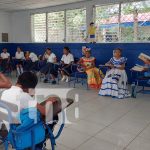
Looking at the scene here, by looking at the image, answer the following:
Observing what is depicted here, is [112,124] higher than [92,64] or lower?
lower

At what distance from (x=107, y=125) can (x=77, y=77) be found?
3.83 m

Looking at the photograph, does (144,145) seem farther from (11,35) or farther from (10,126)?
(11,35)

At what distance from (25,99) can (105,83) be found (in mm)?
3382

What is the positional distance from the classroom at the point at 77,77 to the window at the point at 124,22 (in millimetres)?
28

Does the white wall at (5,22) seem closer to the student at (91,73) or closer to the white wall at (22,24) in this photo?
the white wall at (22,24)

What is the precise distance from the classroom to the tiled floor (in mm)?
12

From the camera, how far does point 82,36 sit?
764 cm

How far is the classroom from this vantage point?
6.21 ft

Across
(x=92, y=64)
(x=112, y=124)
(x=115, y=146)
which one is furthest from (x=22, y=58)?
(x=115, y=146)

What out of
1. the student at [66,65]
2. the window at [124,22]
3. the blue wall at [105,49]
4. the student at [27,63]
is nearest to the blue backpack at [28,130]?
the student at [66,65]

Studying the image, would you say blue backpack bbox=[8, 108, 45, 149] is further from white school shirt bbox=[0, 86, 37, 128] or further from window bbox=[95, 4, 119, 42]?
window bbox=[95, 4, 119, 42]

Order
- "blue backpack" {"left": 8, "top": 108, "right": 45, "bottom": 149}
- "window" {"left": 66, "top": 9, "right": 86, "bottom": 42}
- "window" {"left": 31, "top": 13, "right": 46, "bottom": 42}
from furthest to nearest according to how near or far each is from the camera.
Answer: "window" {"left": 31, "top": 13, "right": 46, "bottom": 42}
"window" {"left": 66, "top": 9, "right": 86, "bottom": 42}
"blue backpack" {"left": 8, "top": 108, "right": 45, "bottom": 149}

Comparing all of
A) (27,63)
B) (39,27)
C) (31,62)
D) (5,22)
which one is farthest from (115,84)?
(5,22)

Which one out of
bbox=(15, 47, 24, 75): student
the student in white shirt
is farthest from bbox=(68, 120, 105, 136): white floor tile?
bbox=(15, 47, 24, 75): student
